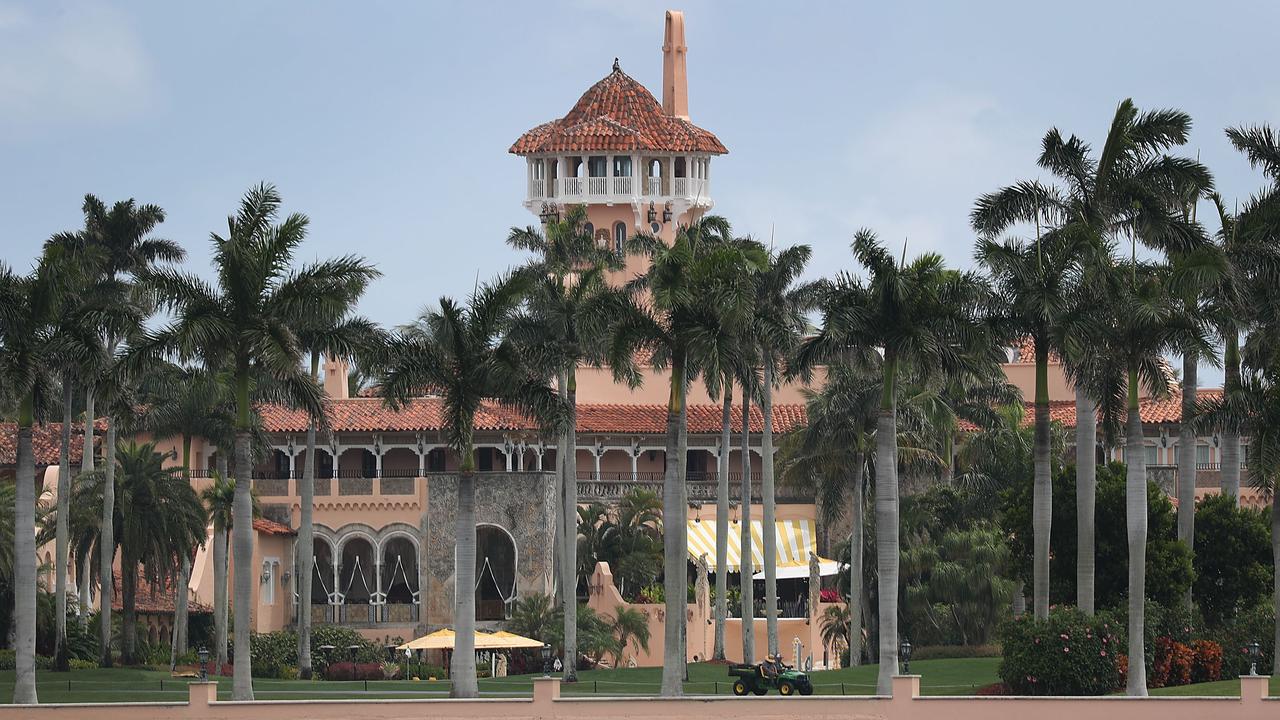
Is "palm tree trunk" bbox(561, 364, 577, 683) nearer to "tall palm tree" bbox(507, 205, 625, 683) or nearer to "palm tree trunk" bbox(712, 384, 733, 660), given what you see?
"tall palm tree" bbox(507, 205, 625, 683)

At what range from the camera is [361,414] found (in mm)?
83500

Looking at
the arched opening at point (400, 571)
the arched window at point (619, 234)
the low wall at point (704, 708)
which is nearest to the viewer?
the low wall at point (704, 708)

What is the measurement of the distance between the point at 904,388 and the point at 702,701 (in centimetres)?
2876

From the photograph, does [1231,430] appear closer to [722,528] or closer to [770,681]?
[770,681]

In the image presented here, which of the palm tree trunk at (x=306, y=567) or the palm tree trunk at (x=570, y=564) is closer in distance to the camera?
the palm tree trunk at (x=570, y=564)

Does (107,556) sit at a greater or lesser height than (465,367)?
lesser

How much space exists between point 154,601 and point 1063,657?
35521 mm

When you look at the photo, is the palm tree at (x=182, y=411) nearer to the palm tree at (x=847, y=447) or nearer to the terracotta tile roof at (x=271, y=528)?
the terracotta tile roof at (x=271, y=528)

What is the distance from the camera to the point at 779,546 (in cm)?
8206

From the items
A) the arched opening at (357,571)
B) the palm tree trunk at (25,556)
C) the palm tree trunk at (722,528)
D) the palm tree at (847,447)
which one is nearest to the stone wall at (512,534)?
the arched opening at (357,571)

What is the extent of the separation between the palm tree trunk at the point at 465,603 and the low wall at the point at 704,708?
4.13 metres

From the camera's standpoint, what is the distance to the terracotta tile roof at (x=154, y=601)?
2884 inches

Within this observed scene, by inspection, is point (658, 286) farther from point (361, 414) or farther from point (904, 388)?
point (361, 414)

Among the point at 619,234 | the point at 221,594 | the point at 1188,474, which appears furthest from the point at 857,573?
the point at 619,234
